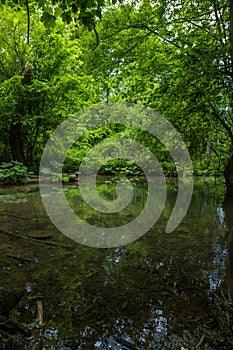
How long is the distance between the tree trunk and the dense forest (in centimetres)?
4

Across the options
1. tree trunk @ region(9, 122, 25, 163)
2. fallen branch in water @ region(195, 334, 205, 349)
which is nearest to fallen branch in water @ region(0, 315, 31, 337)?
fallen branch in water @ region(195, 334, 205, 349)

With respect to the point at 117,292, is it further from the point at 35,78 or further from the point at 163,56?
the point at 35,78

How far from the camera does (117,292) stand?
1.81 m

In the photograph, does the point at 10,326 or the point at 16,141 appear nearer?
the point at 10,326

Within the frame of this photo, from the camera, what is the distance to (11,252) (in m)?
2.51

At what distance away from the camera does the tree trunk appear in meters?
9.99

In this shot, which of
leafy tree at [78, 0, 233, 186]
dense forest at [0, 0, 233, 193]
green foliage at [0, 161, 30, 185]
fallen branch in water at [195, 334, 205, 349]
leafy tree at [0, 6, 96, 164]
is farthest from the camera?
Result: leafy tree at [0, 6, 96, 164]

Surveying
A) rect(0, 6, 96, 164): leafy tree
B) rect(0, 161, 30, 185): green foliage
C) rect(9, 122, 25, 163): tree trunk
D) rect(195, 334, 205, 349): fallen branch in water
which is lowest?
rect(195, 334, 205, 349): fallen branch in water

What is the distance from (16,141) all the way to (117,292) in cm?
937

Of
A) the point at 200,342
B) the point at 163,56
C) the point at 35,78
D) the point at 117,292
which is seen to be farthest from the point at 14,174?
the point at 200,342

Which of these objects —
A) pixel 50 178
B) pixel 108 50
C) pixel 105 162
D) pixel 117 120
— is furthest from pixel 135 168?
pixel 108 50

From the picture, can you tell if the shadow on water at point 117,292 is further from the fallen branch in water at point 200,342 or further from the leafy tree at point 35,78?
the leafy tree at point 35,78

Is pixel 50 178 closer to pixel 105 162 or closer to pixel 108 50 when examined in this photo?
pixel 105 162

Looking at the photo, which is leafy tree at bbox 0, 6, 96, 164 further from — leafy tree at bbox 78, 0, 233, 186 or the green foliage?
leafy tree at bbox 78, 0, 233, 186
